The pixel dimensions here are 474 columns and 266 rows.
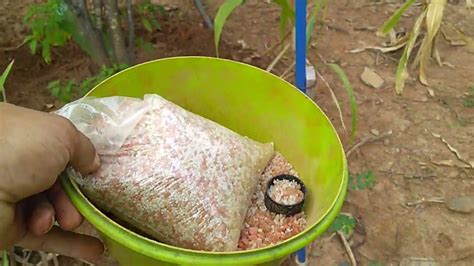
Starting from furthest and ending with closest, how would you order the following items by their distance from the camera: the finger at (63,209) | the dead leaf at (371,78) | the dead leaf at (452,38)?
the dead leaf at (452,38) < the dead leaf at (371,78) < the finger at (63,209)

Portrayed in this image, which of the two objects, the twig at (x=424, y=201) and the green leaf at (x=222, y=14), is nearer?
the green leaf at (x=222, y=14)

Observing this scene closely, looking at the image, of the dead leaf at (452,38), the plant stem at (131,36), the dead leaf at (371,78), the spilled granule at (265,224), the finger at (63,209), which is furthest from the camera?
the dead leaf at (452,38)

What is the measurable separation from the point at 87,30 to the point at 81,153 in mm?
Result: 656

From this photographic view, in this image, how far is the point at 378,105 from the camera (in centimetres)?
182

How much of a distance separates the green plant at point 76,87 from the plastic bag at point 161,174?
45 cm

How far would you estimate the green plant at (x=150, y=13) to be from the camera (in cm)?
175

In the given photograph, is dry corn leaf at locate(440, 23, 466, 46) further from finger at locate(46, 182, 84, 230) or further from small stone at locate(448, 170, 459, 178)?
finger at locate(46, 182, 84, 230)

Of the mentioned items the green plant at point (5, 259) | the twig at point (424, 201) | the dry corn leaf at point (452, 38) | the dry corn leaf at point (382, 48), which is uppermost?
the green plant at point (5, 259)

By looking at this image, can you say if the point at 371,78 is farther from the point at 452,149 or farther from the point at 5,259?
the point at 5,259

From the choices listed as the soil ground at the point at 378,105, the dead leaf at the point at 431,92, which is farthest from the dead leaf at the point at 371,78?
the dead leaf at the point at 431,92

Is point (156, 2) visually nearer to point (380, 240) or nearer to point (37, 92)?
point (37, 92)

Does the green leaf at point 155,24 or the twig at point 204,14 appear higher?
the green leaf at point 155,24

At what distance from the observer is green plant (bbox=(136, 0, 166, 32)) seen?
1753 millimetres

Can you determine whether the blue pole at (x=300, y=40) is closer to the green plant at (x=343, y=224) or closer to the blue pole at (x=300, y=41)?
the blue pole at (x=300, y=41)
